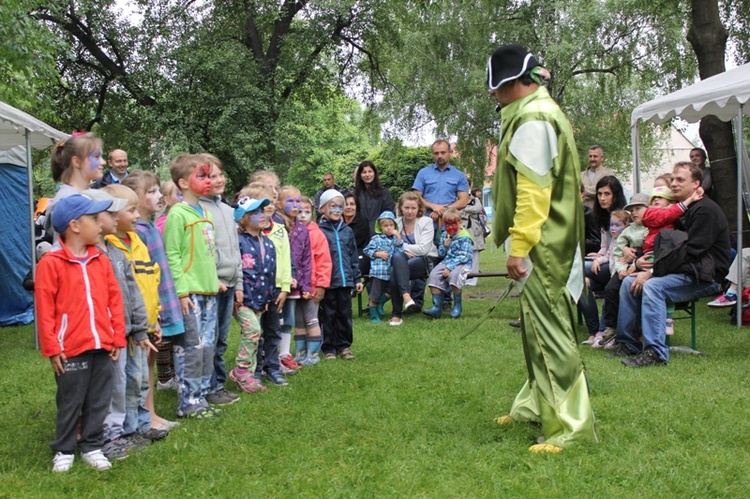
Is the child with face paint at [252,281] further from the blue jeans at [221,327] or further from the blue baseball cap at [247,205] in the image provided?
the blue jeans at [221,327]

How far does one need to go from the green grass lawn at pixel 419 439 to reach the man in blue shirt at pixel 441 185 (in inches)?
144

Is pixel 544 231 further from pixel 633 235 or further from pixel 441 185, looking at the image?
pixel 441 185

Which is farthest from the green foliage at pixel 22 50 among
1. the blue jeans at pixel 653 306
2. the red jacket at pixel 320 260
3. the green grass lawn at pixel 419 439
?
the blue jeans at pixel 653 306

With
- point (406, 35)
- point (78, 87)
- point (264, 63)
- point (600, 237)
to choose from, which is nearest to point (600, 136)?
point (406, 35)

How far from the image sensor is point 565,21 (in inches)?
723

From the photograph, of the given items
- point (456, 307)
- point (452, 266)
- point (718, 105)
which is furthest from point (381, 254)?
point (718, 105)

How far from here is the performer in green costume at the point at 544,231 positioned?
3994 mm

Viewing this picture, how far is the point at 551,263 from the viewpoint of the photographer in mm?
4078

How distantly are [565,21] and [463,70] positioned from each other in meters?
3.25

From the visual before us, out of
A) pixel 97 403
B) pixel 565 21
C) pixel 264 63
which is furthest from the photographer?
pixel 264 63

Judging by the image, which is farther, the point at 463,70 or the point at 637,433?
the point at 463,70

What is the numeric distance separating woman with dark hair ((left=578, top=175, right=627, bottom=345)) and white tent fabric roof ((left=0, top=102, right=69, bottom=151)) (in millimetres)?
6433

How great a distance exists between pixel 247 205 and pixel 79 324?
6.56 feet

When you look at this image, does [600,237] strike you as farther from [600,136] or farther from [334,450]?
[600,136]
